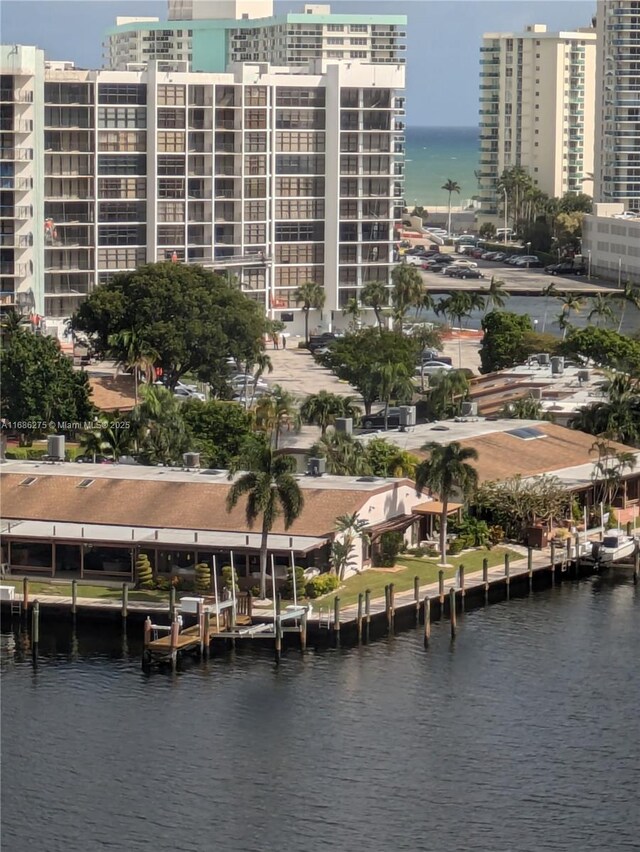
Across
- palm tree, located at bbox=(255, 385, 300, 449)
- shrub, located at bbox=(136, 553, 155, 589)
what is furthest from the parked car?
shrub, located at bbox=(136, 553, 155, 589)

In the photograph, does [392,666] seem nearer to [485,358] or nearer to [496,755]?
[496,755]

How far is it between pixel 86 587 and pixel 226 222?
337 feet

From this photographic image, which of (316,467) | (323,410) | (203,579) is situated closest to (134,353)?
(323,410)

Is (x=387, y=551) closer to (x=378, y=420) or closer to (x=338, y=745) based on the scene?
(x=338, y=745)

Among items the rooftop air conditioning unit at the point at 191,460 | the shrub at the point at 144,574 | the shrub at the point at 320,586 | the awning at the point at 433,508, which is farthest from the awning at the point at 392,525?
the rooftop air conditioning unit at the point at 191,460

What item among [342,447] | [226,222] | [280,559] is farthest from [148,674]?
[226,222]

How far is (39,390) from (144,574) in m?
35.9

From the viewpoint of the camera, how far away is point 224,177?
190500 mm

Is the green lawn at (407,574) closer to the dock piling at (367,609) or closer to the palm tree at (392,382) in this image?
the dock piling at (367,609)

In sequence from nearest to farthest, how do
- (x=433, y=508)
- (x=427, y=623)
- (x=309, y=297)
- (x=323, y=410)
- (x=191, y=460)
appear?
(x=427, y=623) → (x=433, y=508) → (x=191, y=460) → (x=323, y=410) → (x=309, y=297)

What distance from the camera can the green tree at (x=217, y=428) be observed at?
11144 centimetres

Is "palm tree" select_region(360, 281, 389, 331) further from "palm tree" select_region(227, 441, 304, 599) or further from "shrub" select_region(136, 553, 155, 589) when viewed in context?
"palm tree" select_region(227, 441, 304, 599)

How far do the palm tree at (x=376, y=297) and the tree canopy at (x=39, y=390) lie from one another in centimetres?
6380

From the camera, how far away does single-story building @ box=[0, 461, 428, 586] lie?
92.2m
